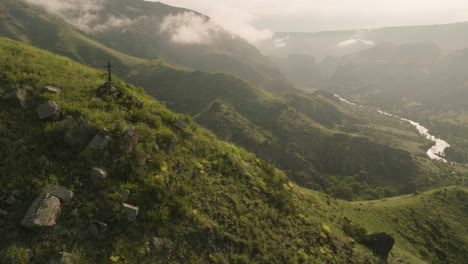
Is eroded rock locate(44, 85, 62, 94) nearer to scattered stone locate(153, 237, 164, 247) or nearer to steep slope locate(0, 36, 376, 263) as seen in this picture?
steep slope locate(0, 36, 376, 263)

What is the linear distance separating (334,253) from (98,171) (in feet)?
55.5

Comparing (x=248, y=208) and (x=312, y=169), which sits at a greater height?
(x=248, y=208)

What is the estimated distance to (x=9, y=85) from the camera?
15375 millimetres

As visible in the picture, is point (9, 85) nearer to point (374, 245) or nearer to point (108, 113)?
point (108, 113)

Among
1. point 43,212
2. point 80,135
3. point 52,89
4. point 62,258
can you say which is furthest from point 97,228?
point 52,89

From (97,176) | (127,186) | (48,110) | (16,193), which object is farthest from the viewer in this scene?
(48,110)

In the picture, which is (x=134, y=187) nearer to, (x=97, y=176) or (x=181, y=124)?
(x=97, y=176)

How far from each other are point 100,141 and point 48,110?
3558mm

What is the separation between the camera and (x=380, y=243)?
2202cm

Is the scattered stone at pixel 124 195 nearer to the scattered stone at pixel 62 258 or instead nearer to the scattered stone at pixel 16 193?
the scattered stone at pixel 62 258

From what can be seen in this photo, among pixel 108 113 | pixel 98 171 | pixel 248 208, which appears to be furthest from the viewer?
pixel 248 208

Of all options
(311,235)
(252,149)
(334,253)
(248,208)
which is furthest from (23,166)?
(252,149)

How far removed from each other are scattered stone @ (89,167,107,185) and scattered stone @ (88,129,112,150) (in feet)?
5.01

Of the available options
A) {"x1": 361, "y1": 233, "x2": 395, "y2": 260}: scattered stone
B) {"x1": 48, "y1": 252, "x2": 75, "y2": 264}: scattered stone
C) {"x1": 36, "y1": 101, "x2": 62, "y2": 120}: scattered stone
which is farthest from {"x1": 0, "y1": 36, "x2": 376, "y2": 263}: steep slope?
{"x1": 361, "y1": 233, "x2": 395, "y2": 260}: scattered stone
